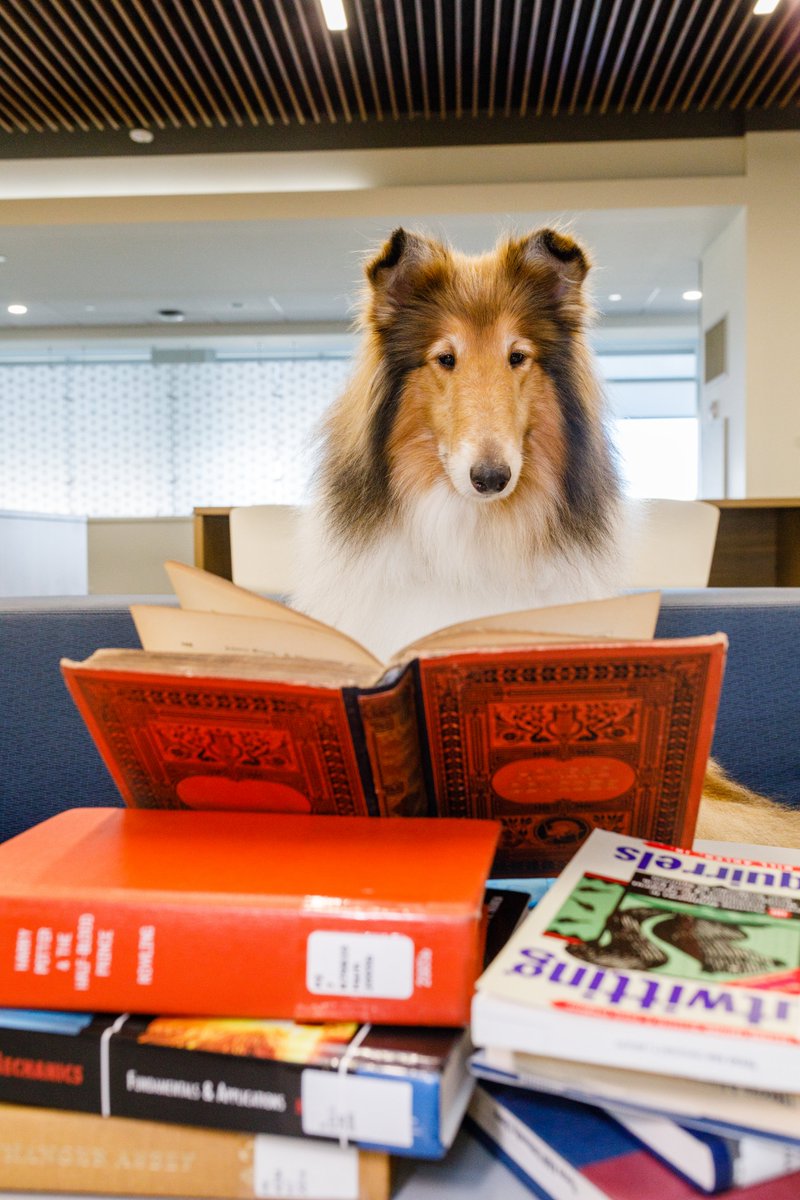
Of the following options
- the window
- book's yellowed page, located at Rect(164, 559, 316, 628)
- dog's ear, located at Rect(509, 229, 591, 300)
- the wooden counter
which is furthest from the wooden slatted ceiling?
book's yellowed page, located at Rect(164, 559, 316, 628)

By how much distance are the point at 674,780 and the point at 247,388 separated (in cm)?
1178

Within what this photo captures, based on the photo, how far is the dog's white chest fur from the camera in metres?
1.24

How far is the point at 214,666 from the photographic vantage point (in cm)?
66

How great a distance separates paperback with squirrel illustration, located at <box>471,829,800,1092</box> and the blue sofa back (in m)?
0.87

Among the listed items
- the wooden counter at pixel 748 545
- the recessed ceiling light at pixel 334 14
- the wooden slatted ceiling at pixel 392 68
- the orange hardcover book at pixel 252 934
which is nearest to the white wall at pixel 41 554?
the wooden counter at pixel 748 545

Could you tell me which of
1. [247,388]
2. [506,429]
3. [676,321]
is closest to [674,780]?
[506,429]

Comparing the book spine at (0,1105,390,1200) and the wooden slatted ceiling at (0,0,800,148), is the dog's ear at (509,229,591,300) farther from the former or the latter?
the wooden slatted ceiling at (0,0,800,148)

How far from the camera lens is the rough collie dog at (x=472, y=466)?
1264 millimetres

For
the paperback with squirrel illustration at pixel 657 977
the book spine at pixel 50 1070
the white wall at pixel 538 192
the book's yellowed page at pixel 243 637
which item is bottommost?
the book spine at pixel 50 1070

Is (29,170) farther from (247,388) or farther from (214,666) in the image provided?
(214,666)

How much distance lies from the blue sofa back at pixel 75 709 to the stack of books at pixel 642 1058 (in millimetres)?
961

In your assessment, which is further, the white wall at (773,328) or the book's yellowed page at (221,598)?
the white wall at (773,328)

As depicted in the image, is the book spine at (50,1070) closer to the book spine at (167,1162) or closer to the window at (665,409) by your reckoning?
the book spine at (167,1162)

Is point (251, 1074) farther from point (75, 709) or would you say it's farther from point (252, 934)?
point (75, 709)
